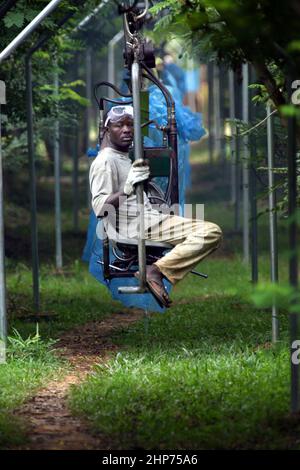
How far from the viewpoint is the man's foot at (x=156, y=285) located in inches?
363

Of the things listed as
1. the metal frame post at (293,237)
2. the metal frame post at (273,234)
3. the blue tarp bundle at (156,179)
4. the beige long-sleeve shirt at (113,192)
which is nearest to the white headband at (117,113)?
the beige long-sleeve shirt at (113,192)

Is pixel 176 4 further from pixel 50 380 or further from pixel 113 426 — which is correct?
pixel 113 426

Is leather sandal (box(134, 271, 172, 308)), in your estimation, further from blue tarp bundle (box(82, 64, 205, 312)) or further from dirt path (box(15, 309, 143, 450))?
blue tarp bundle (box(82, 64, 205, 312))

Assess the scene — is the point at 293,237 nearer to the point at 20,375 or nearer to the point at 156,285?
the point at 156,285

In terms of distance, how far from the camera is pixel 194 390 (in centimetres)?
849

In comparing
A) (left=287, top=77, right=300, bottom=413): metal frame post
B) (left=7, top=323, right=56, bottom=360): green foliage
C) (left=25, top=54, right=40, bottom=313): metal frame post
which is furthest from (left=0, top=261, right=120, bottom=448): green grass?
(left=287, top=77, right=300, bottom=413): metal frame post

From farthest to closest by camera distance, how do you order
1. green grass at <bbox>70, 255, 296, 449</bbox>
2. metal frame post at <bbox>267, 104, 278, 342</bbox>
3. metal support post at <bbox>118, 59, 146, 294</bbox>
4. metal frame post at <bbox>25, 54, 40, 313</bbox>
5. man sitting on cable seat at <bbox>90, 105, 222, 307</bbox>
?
metal frame post at <bbox>25, 54, 40, 313</bbox> → metal frame post at <bbox>267, 104, 278, 342</bbox> → man sitting on cable seat at <bbox>90, 105, 222, 307</bbox> → metal support post at <bbox>118, 59, 146, 294</bbox> → green grass at <bbox>70, 255, 296, 449</bbox>

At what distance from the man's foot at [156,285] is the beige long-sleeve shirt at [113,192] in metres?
0.45

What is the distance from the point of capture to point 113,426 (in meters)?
7.73

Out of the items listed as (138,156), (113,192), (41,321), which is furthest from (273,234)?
(41,321)

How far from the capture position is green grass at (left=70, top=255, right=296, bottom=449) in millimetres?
7445

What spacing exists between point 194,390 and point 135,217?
190 centimetres
